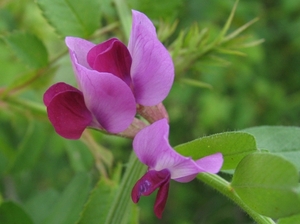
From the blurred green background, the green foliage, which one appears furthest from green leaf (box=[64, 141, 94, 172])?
the green foliage

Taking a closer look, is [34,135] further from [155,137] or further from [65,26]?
[155,137]

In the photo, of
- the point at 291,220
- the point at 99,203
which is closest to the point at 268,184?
the point at 291,220

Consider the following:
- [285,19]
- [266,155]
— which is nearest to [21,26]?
[266,155]

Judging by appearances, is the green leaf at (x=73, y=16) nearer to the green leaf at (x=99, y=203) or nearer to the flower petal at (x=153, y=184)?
the green leaf at (x=99, y=203)

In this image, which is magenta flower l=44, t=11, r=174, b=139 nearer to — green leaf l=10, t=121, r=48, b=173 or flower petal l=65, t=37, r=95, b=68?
flower petal l=65, t=37, r=95, b=68

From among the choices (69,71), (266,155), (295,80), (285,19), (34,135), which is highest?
(266,155)

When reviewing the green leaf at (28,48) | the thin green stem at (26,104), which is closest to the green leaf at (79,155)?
the thin green stem at (26,104)
